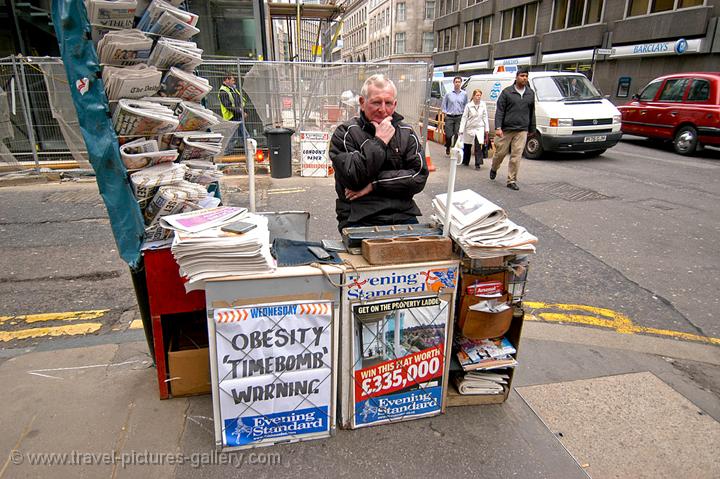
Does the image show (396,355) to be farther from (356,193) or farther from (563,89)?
(563,89)

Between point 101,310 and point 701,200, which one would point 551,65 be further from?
point 101,310

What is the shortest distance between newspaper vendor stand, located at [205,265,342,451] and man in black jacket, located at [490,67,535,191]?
729 centimetres

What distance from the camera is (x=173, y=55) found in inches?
108

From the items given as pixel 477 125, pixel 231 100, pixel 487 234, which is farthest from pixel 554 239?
pixel 231 100

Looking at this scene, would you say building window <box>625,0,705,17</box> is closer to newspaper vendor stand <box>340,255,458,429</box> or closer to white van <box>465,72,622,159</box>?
white van <box>465,72,622,159</box>

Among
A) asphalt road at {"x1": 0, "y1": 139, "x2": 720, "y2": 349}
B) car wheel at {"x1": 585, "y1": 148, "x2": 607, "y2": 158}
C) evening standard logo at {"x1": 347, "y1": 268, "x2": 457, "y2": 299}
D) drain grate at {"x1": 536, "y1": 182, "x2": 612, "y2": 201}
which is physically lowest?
asphalt road at {"x1": 0, "y1": 139, "x2": 720, "y2": 349}

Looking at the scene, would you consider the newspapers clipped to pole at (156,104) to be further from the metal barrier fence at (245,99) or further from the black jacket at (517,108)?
the black jacket at (517,108)

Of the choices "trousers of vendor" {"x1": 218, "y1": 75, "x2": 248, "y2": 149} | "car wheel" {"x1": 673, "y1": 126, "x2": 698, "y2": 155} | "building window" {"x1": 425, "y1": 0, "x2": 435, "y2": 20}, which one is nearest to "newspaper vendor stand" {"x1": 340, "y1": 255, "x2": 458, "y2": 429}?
"trousers of vendor" {"x1": 218, "y1": 75, "x2": 248, "y2": 149}

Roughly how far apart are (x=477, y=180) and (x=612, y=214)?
2.99 metres

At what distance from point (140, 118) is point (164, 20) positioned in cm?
67

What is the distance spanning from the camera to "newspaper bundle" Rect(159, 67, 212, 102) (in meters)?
2.80

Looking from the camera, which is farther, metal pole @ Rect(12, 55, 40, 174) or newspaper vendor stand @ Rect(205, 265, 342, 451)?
metal pole @ Rect(12, 55, 40, 174)

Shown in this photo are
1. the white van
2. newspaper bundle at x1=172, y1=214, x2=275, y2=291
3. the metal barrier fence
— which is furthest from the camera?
the white van

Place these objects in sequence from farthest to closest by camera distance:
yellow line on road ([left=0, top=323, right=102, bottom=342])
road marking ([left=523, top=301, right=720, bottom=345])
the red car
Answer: the red car, road marking ([left=523, top=301, right=720, bottom=345]), yellow line on road ([left=0, top=323, right=102, bottom=342])
